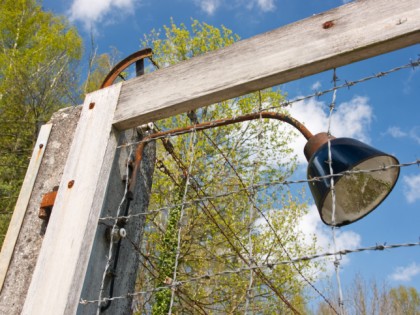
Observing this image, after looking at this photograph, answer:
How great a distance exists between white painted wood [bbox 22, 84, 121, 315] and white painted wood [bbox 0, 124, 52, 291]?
37 cm

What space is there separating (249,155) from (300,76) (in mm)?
6821

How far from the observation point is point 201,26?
943 cm

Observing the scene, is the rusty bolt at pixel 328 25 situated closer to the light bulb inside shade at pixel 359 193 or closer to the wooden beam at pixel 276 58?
the wooden beam at pixel 276 58

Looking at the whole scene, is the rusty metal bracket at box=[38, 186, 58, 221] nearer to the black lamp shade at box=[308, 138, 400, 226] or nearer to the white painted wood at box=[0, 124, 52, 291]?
the white painted wood at box=[0, 124, 52, 291]

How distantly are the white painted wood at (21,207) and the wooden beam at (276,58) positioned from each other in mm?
583

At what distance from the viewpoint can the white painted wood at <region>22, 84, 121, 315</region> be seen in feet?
4.75

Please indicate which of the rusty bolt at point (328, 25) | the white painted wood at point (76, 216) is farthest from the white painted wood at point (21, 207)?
the rusty bolt at point (328, 25)

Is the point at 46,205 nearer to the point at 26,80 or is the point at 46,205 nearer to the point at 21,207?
the point at 21,207

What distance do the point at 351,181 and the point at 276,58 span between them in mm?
697

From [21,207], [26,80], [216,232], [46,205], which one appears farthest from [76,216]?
[26,80]

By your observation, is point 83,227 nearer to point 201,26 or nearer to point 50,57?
point 201,26

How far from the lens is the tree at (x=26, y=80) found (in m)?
9.43

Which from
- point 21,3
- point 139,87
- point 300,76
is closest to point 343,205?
point 300,76

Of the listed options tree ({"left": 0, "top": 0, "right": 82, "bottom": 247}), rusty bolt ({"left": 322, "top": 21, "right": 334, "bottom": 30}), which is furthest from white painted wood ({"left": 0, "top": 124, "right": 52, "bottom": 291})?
tree ({"left": 0, "top": 0, "right": 82, "bottom": 247})
